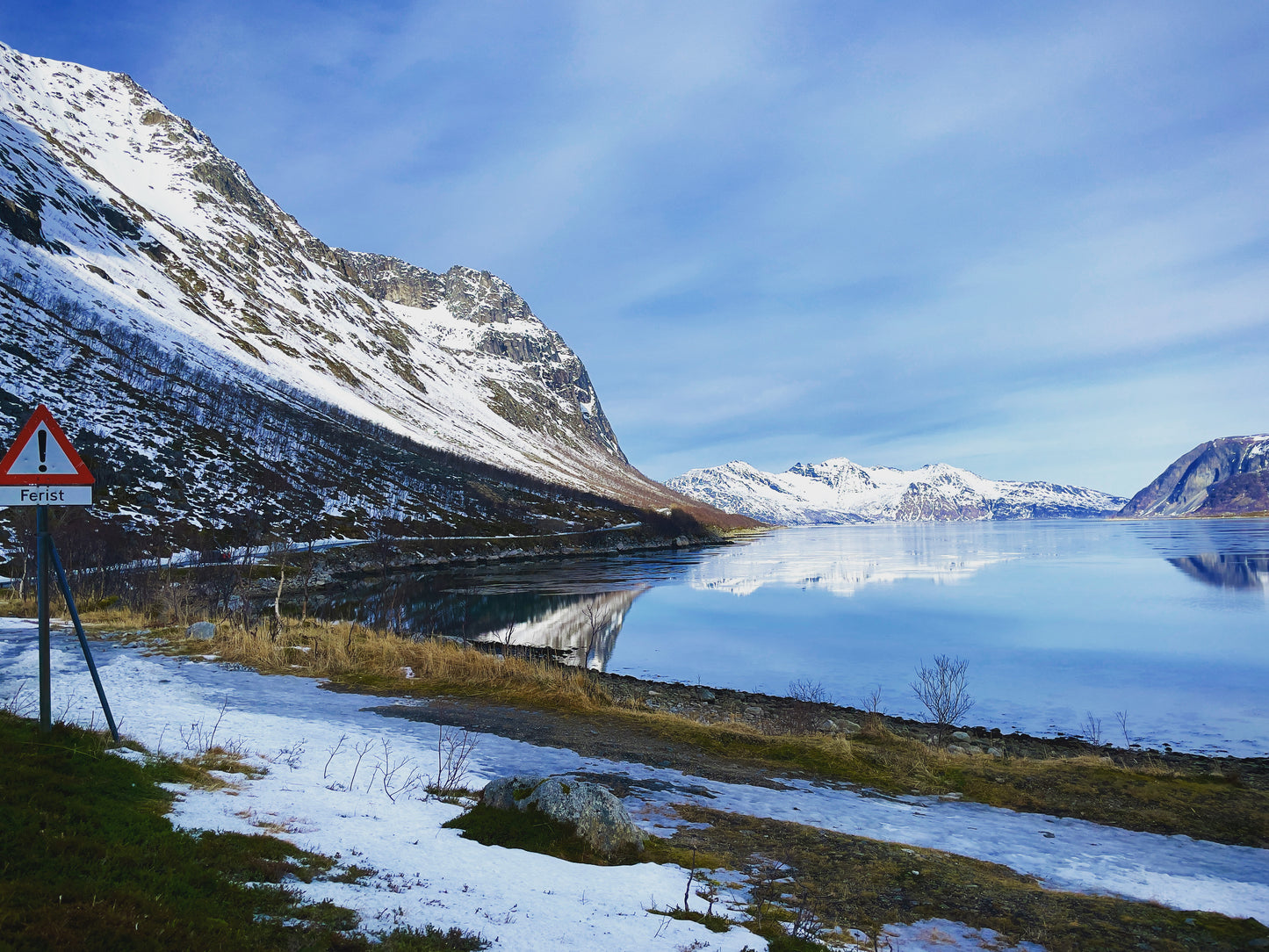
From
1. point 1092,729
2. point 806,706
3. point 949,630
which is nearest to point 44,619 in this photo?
point 806,706

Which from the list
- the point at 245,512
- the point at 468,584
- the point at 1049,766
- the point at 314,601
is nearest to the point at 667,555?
the point at 468,584

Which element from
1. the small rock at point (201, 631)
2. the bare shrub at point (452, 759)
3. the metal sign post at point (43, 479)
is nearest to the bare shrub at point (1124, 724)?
the bare shrub at point (452, 759)

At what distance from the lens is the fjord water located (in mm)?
22797

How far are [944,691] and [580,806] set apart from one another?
56.6 ft

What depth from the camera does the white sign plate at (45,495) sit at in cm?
700

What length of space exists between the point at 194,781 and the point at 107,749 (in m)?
1.10

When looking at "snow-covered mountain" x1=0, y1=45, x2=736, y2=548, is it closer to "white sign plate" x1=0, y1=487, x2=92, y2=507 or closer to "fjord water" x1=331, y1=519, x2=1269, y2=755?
"fjord water" x1=331, y1=519, x2=1269, y2=755

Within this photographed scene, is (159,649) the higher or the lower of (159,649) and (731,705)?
the higher

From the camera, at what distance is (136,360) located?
284ft

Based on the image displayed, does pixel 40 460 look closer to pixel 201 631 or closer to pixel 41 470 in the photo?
pixel 41 470

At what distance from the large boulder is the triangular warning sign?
584 cm

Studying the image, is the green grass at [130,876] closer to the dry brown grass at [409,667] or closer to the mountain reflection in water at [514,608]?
the dry brown grass at [409,667]

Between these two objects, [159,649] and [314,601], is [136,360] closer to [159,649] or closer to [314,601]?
[314,601]

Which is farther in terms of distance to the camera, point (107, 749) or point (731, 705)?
point (731, 705)
